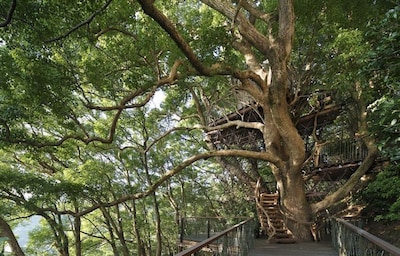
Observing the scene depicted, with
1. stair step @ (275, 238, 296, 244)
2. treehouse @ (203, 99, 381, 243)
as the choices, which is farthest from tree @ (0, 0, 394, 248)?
treehouse @ (203, 99, 381, 243)

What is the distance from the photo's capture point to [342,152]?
34.9 feet

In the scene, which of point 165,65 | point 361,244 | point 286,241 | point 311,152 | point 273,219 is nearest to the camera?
point 361,244

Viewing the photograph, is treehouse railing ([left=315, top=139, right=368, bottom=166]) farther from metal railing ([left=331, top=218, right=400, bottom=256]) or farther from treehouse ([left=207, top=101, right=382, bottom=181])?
metal railing ([left=331, top=218, right=400, bottom=256])

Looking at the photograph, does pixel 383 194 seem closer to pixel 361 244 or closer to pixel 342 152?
pixel 342 152

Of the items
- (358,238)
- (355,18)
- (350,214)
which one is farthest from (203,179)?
(358,238)

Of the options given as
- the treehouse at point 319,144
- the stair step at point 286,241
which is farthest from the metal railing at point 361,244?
the treehouse at point 319,144

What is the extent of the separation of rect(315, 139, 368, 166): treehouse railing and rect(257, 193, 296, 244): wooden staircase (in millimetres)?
2065

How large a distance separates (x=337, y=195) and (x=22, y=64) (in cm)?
821

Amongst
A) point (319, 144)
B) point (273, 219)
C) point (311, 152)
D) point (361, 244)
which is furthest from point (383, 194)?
point (361, 244)

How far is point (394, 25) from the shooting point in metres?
4.26

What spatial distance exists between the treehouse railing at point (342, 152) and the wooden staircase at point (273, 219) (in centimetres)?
207

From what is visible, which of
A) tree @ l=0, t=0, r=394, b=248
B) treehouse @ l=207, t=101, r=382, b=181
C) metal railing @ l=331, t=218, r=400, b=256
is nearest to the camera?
metal railing @ l=331, t=218, r=400, b=256

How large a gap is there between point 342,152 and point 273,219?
10.7ft

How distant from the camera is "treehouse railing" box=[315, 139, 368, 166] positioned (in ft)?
31.5
